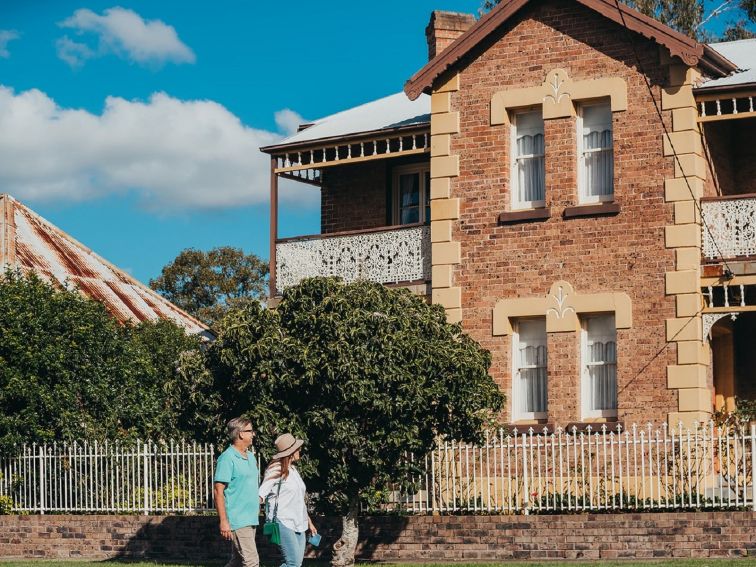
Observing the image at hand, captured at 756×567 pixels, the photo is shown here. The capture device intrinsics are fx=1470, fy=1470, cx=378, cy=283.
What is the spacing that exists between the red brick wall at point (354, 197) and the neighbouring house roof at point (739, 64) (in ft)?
19.7

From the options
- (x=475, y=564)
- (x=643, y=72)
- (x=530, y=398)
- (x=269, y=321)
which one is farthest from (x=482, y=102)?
(x=475, y=564)

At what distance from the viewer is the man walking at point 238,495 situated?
12898mm

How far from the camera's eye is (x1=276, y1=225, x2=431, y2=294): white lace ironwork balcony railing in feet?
75.3

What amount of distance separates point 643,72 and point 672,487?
628cm

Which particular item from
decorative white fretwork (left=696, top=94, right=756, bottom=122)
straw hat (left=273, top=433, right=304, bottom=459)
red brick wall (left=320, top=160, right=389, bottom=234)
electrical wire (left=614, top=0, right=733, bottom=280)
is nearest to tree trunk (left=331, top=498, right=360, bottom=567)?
straw hat (left=273, top=433, right=304, bottom=459)

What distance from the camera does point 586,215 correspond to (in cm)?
2130

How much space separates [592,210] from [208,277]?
117ft

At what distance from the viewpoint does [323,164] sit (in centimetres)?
2402

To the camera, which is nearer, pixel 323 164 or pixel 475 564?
pixel 475 564

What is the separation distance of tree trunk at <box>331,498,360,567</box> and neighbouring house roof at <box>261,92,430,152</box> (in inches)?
287

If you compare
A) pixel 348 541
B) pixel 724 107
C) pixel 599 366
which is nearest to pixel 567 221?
pixel 599 366

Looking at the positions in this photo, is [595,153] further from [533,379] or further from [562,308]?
[533,379]

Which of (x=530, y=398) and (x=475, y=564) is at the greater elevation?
(x=530, y=398)

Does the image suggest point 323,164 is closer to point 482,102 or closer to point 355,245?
point 355,245
